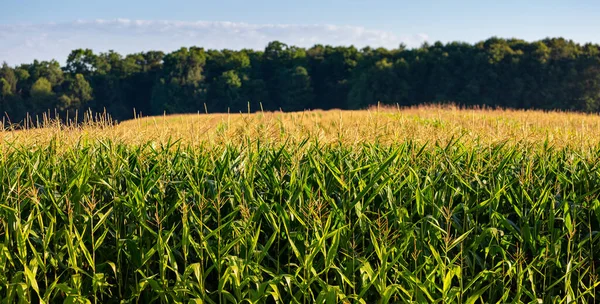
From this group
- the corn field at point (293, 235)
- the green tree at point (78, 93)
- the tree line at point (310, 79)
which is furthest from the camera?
the green tree at point (78, 93)

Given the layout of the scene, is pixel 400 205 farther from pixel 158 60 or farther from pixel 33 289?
pixel 158 60

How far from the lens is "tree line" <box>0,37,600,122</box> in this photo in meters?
50.6

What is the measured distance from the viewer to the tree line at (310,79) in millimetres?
50562

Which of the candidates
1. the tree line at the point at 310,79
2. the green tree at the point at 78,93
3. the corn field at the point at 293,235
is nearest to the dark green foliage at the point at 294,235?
the corn field at the point at 293,235

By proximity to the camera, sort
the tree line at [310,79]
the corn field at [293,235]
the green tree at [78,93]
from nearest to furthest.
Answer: the corn field at [293,235] < the tree line at [310,79] < the green tree at [78,93]

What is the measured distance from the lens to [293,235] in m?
5.08

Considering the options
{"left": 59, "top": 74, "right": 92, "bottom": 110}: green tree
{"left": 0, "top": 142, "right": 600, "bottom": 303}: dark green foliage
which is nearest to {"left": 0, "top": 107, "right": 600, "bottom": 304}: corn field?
{"left": 0, "top": 142, "right": 600, "bottom": 303}: dark green foliage

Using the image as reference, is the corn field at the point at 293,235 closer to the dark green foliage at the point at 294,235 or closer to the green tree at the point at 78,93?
the dark green foliage at the point at 294,235

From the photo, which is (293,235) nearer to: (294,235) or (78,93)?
(294,235)

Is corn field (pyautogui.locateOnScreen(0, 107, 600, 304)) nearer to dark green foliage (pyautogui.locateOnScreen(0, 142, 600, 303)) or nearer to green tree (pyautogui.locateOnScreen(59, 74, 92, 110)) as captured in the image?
dark green foliage (pyautogui.locateOnScreen(0, 142, 600, 303))

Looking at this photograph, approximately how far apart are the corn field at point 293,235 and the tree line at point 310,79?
4695 centimetres

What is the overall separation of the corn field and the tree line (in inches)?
1849

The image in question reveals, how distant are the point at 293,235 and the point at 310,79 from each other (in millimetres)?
59526

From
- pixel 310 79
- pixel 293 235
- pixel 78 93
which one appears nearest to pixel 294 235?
pixel 293 235
